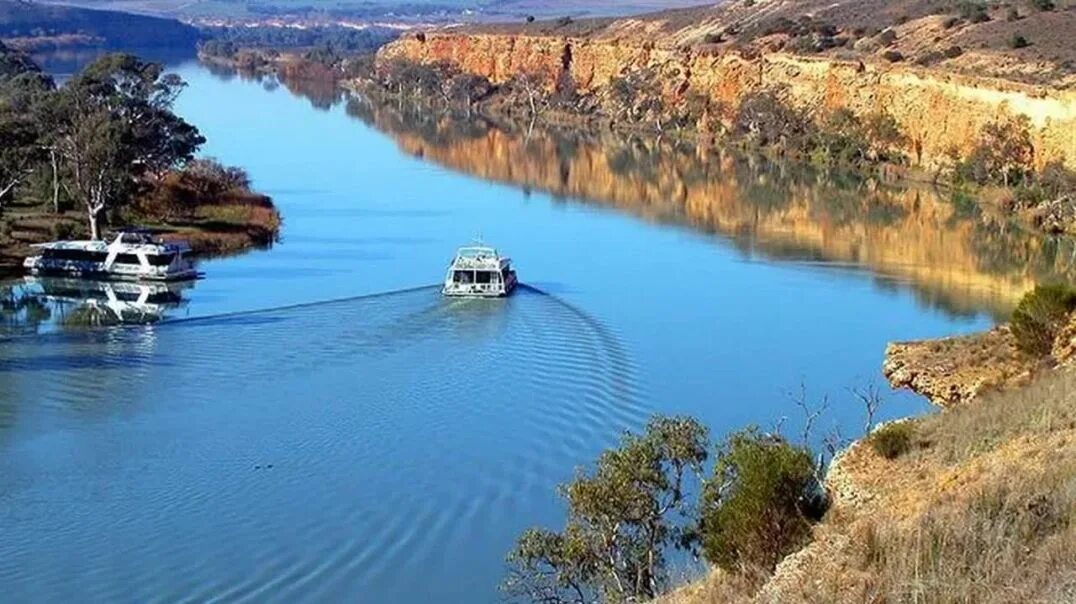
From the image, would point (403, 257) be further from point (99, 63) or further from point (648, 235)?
point (99, 63)

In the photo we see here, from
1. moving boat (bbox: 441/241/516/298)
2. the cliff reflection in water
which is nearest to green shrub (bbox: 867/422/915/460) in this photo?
moving boat (bbox: 441/241/516/298)

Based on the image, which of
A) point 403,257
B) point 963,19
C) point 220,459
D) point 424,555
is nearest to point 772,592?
point 424,555

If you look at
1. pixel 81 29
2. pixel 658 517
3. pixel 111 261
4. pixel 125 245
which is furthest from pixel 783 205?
pixel 81 29

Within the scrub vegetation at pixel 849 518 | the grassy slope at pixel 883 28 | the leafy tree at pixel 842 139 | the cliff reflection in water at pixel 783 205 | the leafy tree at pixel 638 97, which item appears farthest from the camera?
the leafy tree at pixel 638 97

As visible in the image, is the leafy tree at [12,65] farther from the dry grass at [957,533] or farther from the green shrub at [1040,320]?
the dry grass at [957,533]

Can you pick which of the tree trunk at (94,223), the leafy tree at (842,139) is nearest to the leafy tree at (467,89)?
the leafy tree at (842,139)

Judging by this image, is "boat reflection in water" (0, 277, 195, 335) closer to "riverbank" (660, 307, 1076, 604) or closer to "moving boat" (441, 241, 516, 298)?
"moving boat" (441, 241, 516, 298)
